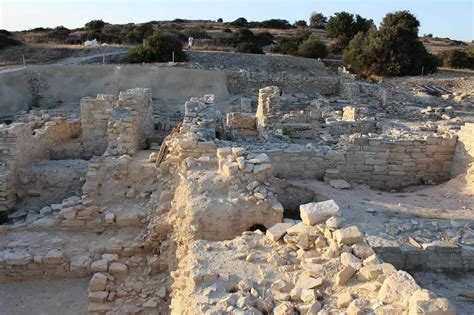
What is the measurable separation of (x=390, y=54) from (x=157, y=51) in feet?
41.6

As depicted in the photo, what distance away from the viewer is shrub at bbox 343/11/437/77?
2675cm

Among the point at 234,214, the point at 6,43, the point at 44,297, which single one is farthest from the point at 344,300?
the point at 6,43

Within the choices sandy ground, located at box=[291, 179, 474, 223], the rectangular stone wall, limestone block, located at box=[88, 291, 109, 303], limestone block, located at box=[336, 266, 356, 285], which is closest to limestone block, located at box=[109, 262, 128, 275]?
limestone block, located at box=[88, 291, 109, 303]

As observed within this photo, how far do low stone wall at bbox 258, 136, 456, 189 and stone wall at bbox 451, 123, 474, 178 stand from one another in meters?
0.13

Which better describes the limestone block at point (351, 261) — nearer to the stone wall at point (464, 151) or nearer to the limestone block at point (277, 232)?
the limestone block at point (277, 232)

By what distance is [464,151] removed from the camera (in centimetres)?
926

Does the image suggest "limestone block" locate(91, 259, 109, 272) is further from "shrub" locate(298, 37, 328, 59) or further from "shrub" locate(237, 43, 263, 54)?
"shrub" locate(237, 43, 263, 54)

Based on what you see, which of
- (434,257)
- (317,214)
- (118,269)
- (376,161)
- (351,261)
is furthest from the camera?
(376,161)

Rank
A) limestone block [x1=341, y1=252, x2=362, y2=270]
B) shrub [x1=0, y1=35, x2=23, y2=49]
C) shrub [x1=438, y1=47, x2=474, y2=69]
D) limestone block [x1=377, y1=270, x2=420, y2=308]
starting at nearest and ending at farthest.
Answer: limestone block [x1=377, y1=270, x2=420, y2=308] < limestone block [x1=341, y1=252, x2=362, y2=270] < shrub [x1=0, y1=35, x2=23, y2=49] < shrub [x1=438, y1=47, x2=474, y2=69]

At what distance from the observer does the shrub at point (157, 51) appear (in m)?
25.3

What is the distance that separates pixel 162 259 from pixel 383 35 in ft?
78.7

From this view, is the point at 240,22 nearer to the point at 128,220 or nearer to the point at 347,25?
the point at 347,25

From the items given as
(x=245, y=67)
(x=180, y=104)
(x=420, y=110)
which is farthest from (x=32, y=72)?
(x=420, y=110)

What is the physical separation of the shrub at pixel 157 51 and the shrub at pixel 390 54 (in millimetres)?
9972
